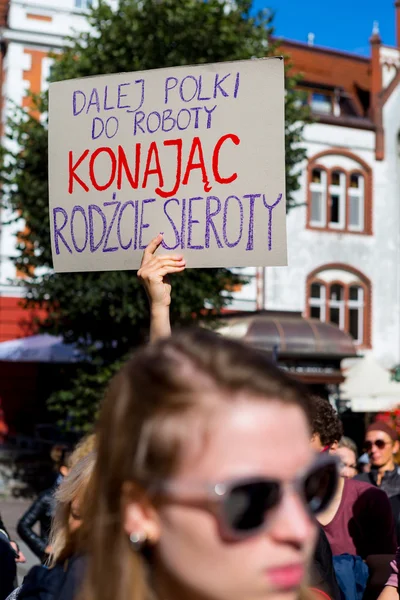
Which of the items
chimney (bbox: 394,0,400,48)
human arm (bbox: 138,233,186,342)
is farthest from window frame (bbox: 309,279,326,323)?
human arm (bbox: 138,233,186,342)

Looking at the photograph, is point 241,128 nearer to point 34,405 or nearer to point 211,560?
point 211,560

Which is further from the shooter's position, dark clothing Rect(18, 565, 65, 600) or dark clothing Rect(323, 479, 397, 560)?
dark clothing Rect(323, 479, 397, 560)

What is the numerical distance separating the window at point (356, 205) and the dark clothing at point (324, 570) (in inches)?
913

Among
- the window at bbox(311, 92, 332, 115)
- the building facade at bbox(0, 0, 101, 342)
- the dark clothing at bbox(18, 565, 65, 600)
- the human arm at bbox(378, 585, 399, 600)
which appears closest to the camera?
the dark clothing at bbox(18, 565, 65, 600)

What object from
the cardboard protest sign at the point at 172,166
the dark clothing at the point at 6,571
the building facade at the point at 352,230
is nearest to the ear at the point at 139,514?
the cardboard protest sign at the point at 172,166

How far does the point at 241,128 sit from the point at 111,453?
206cm

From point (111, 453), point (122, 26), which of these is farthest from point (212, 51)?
point (111, 453)

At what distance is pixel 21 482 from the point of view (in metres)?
18.7

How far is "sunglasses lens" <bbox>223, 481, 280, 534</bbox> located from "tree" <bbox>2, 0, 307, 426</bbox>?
13001mm

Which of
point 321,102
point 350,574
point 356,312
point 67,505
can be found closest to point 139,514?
point 67,505

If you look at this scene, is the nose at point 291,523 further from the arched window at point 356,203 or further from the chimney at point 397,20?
the chimney at point 397,20

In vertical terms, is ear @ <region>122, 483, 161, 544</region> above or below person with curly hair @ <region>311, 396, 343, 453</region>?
above

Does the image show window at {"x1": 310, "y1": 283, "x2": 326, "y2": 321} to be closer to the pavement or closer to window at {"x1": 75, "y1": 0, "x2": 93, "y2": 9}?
window at {"x1": 75, "y1": 0, "x2": 93, "y2": 9}

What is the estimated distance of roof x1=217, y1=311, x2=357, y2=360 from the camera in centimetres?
2067
